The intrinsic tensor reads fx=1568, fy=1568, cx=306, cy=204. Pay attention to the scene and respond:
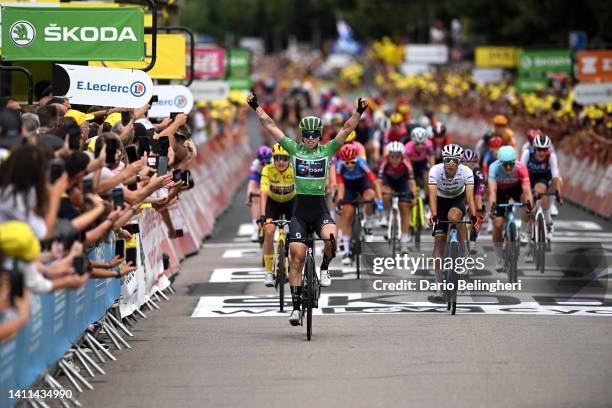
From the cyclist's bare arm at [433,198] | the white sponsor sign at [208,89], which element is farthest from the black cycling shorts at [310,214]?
the white sponsor sign at [208,89]

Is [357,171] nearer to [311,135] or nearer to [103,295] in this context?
[311,135]

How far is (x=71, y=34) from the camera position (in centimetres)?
1739

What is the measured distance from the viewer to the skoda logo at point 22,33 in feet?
56.7

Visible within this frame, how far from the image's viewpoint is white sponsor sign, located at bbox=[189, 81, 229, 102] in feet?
105

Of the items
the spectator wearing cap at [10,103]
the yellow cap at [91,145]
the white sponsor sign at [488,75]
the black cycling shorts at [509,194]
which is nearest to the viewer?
the yellow cap at [91,145]

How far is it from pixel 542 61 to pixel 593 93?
13.0 metres

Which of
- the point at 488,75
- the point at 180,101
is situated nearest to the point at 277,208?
the point at 180,101

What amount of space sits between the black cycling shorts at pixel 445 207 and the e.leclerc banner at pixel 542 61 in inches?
1124

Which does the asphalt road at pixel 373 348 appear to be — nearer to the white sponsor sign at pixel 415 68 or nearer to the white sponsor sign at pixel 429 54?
the white sponsor sign at pixel 429 54

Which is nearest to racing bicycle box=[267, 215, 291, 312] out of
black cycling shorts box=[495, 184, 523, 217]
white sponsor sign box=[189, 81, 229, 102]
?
black cycling shorts box=[495, 184, 523, 217]

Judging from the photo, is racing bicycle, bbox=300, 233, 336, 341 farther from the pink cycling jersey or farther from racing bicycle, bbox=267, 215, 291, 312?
the pink cycling jersey

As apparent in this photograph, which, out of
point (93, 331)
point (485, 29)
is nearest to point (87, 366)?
point (93, 331)

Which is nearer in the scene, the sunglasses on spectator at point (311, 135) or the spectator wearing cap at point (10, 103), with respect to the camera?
the spectator wearing cap at point (10, 103)

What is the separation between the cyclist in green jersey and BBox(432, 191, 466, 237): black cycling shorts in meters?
2.35
